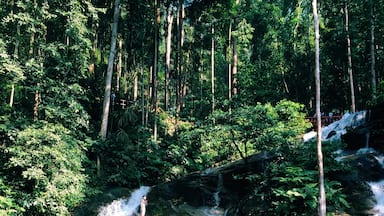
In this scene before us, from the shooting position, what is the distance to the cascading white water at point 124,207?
1568cm

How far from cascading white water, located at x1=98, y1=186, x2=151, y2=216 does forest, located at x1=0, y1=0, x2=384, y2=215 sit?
85 centimetres

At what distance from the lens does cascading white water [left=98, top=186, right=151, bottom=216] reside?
15.7 meters

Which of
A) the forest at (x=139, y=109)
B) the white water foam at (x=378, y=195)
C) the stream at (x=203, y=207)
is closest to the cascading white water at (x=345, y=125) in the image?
the forest at (x=139, y=109)

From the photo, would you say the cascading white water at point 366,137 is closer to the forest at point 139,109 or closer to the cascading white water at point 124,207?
the forest at point 139,109

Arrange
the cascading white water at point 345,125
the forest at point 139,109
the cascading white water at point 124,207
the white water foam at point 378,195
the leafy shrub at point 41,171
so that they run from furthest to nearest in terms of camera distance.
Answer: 1. the cascading white water at point 345,125
2. the cascading white water at point 124,207
3. the forest at point 139,109
4. the leafy shrub at point 41,171
5. the white water foam at point 378,195

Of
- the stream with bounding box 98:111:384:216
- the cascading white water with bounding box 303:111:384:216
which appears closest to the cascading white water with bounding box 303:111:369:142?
the cascading white water with bounding box 303:111:384:216

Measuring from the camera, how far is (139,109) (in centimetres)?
2486

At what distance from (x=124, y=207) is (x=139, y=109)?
9.43 meters

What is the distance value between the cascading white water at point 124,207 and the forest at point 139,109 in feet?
2.80

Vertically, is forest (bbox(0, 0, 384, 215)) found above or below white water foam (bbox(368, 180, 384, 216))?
above

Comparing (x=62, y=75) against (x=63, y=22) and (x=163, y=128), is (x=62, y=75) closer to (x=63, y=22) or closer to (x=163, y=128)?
(x=63, y=22)

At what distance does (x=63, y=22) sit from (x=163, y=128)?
9.90 metres

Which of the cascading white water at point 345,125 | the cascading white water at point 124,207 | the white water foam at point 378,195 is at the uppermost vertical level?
the cascading white water at point 345,125

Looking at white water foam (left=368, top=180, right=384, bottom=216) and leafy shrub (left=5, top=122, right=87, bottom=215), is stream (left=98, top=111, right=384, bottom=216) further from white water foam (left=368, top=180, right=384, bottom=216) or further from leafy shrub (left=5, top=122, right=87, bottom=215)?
leafy shrub (left=5, top=122, right=87, bottom=215)
